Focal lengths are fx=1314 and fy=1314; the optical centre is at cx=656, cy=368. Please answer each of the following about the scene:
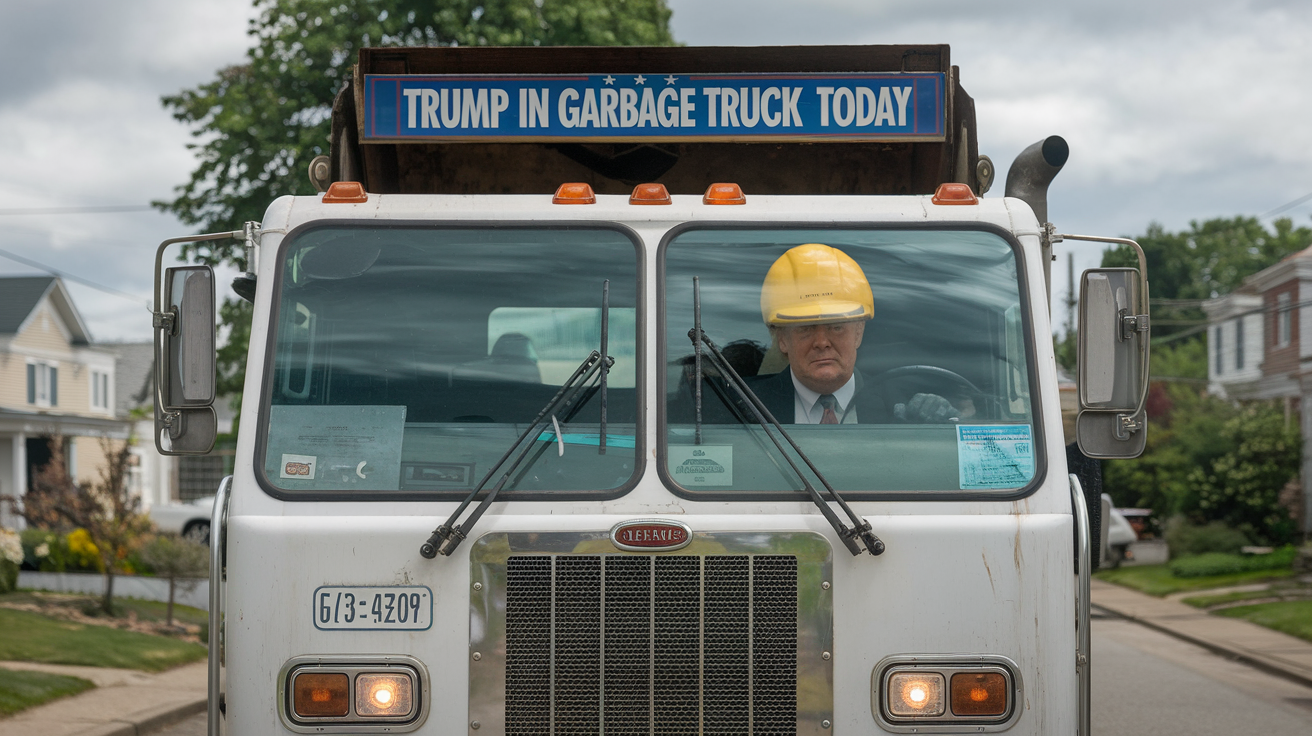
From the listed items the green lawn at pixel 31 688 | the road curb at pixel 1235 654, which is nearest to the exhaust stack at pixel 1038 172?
the green lawn at pixel 31 688

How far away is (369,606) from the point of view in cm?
352

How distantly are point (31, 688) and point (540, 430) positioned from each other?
7.85m

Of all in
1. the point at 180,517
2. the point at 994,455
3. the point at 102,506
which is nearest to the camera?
the point at 994,455

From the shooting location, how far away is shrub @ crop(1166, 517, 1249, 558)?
2778cm

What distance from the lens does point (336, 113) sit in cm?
476

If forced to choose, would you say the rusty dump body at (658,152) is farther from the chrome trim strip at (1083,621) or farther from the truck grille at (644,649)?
the truck grille at (644,649)

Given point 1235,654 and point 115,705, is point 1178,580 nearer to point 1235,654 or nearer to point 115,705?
point 1235,654

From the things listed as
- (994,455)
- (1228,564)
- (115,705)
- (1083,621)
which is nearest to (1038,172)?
(994,455)

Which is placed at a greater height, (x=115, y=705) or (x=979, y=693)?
(x=979, y=693)

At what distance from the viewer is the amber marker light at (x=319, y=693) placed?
350 centimetres

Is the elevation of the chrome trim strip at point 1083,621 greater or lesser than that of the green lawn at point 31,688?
greater

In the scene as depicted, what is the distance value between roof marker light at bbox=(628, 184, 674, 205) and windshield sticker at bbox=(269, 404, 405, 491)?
936 millimetres

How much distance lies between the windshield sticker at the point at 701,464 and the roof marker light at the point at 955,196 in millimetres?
1022

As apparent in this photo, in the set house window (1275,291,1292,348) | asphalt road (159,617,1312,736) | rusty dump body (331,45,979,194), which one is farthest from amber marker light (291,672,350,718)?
house window (1275,291,1292,348)
